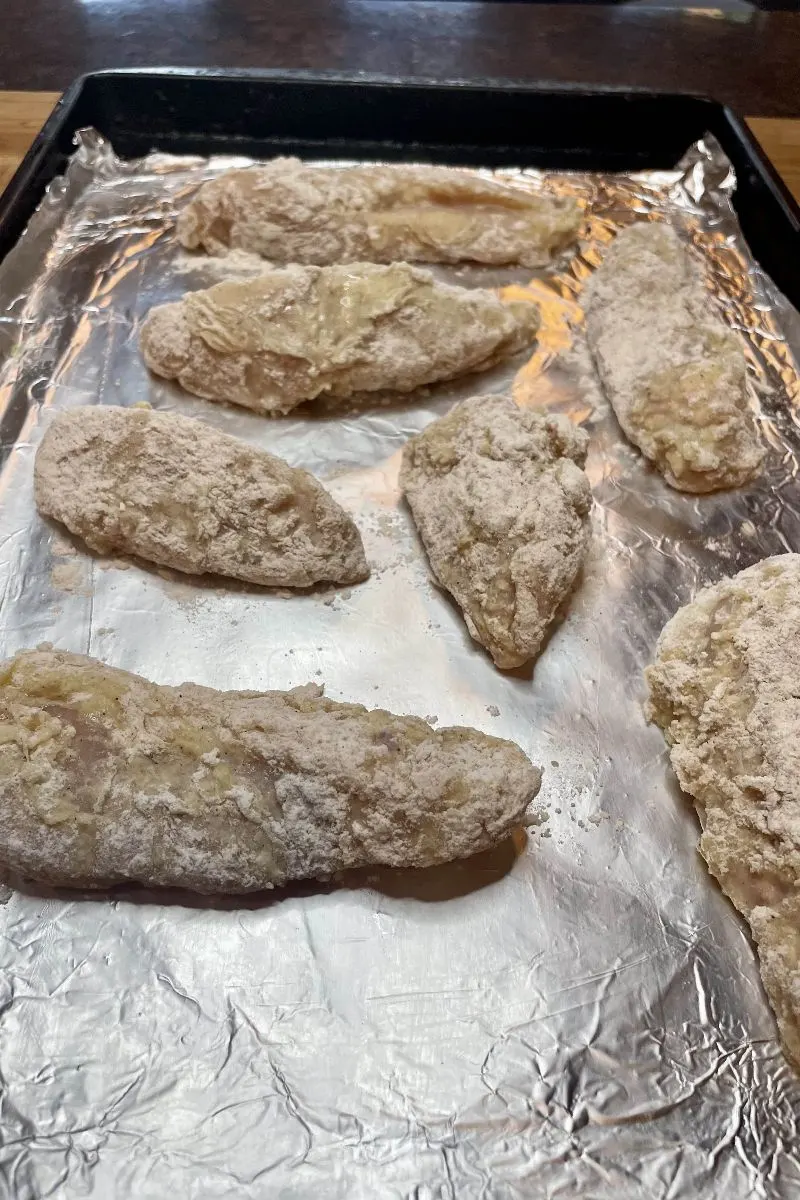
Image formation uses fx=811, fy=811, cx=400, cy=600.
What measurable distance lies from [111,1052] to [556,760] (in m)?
0.83

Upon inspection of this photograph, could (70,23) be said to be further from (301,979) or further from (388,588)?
(301,979)

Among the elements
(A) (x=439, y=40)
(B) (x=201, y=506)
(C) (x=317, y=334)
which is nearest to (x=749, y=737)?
(B) (x=201, y=506)

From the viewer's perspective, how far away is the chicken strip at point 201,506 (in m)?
1.51

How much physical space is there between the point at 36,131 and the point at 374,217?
3.61ft

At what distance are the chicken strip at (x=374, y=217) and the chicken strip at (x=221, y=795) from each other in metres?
1.30

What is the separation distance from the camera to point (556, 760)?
4.69 ft

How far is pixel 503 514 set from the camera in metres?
1.50

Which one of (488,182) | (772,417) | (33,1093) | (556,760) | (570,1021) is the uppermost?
(488,182)

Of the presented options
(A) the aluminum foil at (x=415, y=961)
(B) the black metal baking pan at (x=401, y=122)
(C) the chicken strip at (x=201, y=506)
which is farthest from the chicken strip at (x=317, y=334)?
(B) the black metal baking pan at (x=401, y=122)

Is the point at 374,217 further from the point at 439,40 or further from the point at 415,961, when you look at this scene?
the point at 415,961

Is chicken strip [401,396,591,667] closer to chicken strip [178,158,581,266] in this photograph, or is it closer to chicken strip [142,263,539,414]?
chicken strip [142,263,539,414]

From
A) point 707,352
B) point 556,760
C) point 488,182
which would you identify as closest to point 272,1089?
point 556,760

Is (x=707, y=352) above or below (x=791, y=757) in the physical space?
above

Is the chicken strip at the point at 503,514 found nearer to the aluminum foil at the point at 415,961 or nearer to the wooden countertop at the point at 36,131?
the aluminum foil at the point at 415,961
